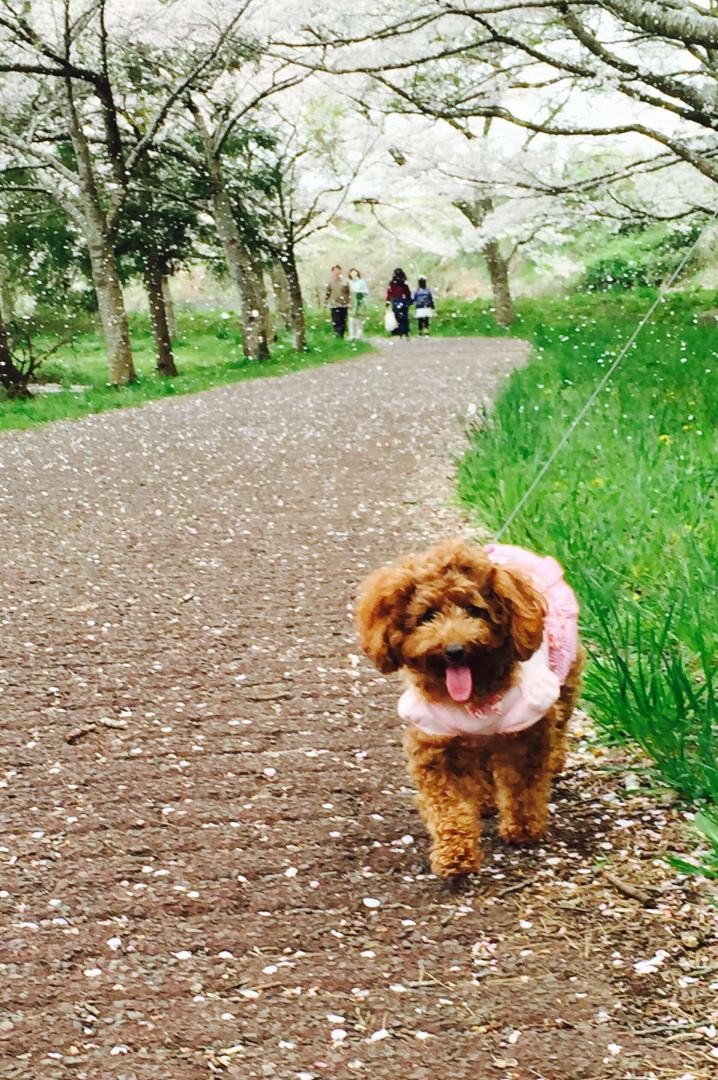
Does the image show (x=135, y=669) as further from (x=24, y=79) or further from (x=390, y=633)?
(x=24, y=79)

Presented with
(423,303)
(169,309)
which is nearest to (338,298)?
(423,303)

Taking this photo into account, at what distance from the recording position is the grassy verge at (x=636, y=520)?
3193 millimetres

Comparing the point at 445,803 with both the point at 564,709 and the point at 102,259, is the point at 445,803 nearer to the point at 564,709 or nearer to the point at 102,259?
the point at 564,709

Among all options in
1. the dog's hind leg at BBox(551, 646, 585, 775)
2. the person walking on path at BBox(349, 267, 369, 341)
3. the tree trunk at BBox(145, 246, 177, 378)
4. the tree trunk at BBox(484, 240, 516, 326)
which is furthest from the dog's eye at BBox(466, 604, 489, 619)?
the tree trunk at BBox(484, 240, 516, 326)

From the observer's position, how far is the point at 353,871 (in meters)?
3.01

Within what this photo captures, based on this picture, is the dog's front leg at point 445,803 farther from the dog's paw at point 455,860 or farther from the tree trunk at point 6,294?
the tree trunk at point 6,294

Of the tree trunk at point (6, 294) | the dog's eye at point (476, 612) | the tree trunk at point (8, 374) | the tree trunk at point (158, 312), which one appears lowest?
the dog's eye at point (476, 612)

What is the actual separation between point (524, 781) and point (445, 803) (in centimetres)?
27

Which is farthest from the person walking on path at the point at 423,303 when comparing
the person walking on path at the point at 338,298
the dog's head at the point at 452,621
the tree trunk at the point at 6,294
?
the dog's head at the point at 452,621

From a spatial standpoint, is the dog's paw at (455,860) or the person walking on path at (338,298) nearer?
the dog's paw at (455,860)

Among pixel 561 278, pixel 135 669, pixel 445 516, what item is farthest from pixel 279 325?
pixel 135 669

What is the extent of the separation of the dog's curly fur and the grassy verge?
44 cm

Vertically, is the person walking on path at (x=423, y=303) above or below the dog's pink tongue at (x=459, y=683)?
above

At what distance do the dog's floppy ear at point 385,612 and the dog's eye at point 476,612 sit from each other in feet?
0.56
